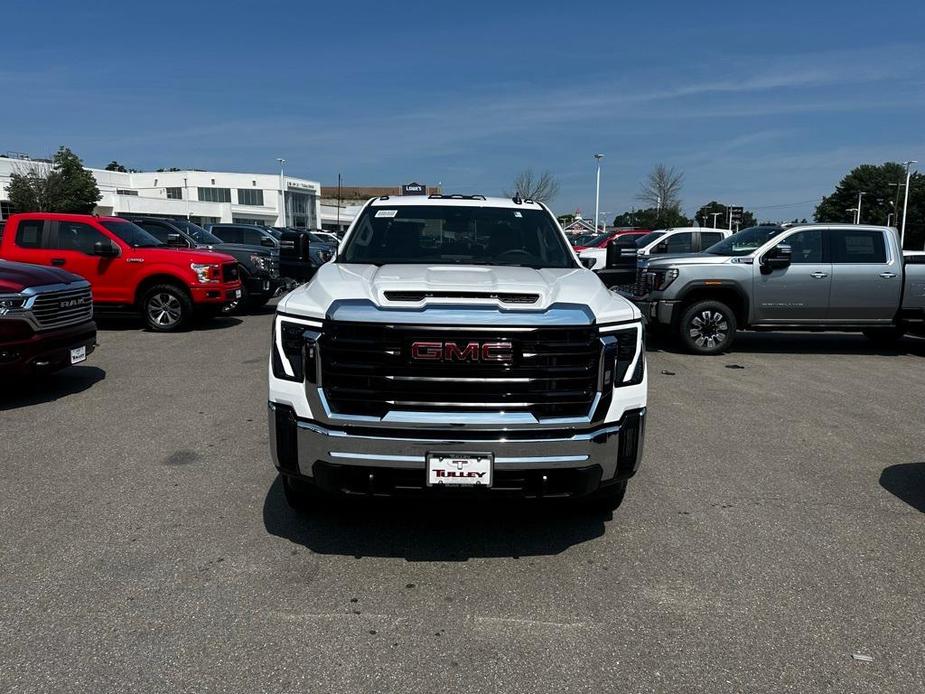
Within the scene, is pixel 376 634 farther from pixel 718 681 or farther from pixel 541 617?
pixel 718 681

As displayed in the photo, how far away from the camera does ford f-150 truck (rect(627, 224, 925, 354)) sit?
10.3 meters

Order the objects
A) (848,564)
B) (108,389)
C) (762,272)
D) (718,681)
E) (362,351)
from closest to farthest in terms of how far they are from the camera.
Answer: (718,681) → (362,351) → (848,564) → (108,389) → (762,272)

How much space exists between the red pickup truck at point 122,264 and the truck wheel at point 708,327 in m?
7.55

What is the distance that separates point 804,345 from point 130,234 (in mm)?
11552

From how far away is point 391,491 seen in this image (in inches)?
135

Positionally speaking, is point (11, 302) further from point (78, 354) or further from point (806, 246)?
point (806, 246)

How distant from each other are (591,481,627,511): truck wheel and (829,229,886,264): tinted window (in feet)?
26.6

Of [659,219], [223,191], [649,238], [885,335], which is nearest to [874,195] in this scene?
[659,219]

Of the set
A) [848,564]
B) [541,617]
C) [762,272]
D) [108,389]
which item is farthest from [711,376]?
[108,389]

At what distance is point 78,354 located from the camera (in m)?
7.32

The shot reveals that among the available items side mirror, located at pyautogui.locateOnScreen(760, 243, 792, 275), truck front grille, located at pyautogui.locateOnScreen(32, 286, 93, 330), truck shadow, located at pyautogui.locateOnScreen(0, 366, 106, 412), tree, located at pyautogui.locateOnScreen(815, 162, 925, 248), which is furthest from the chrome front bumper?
tree, located at pyautogui.locateOnScreen(815, 162, 925, 248)

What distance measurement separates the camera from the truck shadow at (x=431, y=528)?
3.84 meters

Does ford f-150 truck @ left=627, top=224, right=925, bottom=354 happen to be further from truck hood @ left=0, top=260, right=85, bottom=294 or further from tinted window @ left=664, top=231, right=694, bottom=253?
truck hood @ left=0, top=260, right=85, bottom=294

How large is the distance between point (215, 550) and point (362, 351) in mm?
1416
